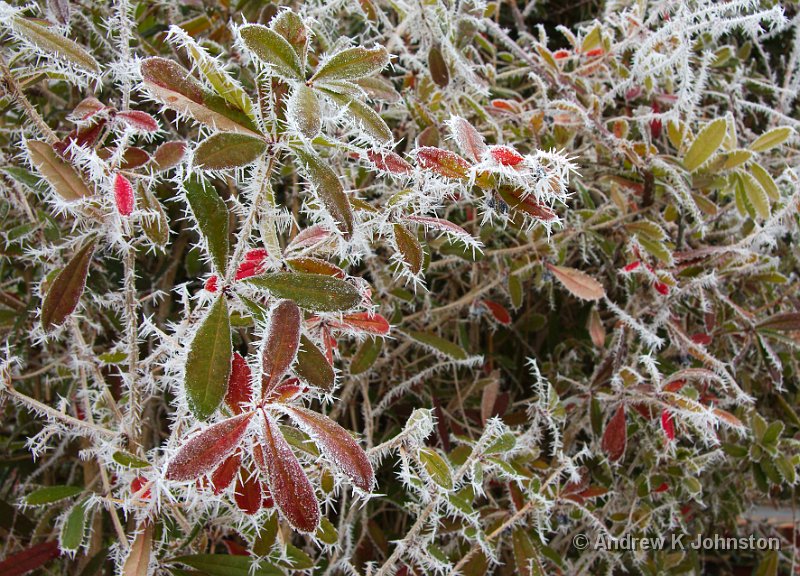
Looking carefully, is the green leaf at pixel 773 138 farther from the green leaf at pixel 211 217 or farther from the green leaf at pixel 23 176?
the green leaf at pixel 23 176

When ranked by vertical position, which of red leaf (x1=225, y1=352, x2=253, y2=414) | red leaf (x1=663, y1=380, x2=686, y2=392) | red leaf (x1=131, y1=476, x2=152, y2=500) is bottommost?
red leaf (x1=663, y1=380, x2=686, y2=392)

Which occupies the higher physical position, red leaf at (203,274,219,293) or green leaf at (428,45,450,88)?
green leaf at (428,45,450,88)

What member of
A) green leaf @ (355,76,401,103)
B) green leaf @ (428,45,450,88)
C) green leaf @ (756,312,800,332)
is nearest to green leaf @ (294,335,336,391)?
green leaf @ (355,76,401,103)

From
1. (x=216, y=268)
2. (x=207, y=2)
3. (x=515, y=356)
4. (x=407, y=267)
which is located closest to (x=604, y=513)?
(x=515, y=356)

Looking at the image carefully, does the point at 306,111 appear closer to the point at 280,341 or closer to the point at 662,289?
the point at 280,341

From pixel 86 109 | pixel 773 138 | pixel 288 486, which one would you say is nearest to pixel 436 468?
pixel 288 486

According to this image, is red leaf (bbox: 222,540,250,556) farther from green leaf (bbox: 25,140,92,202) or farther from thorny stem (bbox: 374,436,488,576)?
green leaf (bbox: 25,140,92,202)

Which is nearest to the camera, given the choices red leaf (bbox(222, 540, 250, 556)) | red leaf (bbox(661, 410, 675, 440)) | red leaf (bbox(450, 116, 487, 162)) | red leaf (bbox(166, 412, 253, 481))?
red leaf (bbox(166, 412, 253, 481))
